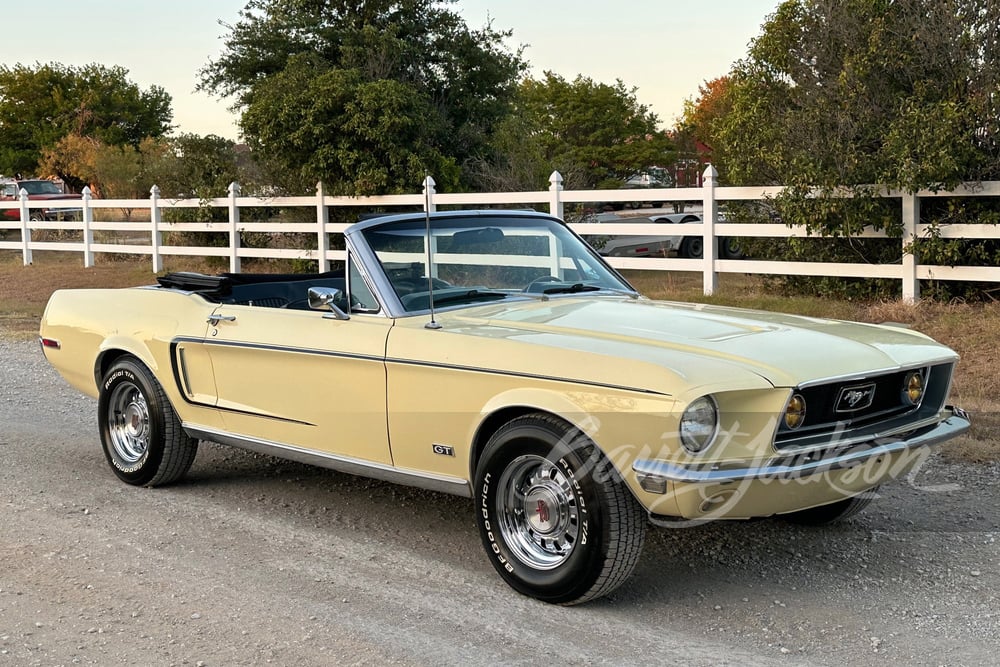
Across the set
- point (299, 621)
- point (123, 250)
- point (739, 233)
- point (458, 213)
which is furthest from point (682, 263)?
point (123, 250)

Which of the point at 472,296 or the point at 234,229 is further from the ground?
the point at 234,229

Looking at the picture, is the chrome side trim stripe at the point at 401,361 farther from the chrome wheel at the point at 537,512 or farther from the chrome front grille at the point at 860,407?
the chrome front grille at the point at 860,407

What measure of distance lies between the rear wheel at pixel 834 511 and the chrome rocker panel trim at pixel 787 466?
778mm

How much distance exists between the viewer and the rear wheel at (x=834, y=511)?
559 centimetres

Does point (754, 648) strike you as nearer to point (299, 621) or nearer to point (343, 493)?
point (299, 621)

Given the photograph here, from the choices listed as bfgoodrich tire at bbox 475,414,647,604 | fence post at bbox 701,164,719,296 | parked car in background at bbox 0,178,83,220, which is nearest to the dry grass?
fence post at bbox 701,164,719,296

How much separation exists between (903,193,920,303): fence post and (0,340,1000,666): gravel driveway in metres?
6.20

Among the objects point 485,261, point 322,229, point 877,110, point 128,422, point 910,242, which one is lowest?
point 128,422

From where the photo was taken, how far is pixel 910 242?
12367 millimetres

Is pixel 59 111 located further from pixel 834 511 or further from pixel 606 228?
pixel 834 511

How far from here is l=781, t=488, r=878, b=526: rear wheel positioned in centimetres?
559

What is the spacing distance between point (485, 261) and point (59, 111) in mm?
54240


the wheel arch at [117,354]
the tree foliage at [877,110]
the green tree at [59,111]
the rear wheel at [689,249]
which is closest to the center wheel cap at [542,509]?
the wheel arch at [117,354]

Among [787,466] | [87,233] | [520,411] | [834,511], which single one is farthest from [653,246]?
[787,466]
